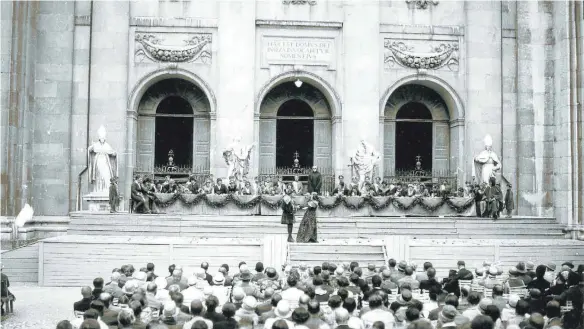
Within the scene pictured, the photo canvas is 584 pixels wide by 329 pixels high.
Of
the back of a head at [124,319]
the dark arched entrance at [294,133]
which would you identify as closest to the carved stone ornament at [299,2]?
the dark arched entrance at [294,133]

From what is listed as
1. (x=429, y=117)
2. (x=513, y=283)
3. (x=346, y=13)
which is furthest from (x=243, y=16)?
(x=513, y=283)

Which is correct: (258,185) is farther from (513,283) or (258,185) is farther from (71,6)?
(513,283)

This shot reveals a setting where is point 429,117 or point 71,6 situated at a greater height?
point 71,6

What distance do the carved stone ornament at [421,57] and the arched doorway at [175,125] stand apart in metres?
7.65

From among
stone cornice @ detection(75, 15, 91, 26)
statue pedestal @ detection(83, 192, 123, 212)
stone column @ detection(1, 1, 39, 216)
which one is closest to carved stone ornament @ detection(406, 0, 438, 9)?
stone cornice @ detection(75, 15, 91, 26)

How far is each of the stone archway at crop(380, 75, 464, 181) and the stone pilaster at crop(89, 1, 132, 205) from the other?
1018 centimetres

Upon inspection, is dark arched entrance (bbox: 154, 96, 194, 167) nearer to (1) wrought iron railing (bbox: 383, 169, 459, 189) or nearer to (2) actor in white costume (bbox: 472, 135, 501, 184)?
(1) wrought iron railing (bbox: 383, 169, 459, 189)

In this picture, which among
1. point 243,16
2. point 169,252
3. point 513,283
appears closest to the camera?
point 513,283

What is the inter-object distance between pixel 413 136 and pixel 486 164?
13.6 feet

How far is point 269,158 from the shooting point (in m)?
30.7

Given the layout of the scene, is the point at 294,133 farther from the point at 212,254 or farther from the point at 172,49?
the point at 212,254

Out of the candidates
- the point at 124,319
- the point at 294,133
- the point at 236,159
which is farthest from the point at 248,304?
the point at 294,133

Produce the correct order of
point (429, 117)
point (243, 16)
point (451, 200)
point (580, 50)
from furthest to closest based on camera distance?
point (429, 117)
point (243, 16)
point (580, 50)
point (451, 200)

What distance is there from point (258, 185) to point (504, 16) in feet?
40.3
